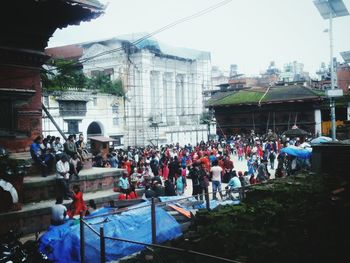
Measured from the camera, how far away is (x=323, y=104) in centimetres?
3653

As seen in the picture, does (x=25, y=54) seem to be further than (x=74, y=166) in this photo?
No

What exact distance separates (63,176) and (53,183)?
49cm

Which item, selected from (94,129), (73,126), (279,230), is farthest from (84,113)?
(279,230)

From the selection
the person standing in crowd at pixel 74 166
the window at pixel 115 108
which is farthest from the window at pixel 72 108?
the person standing in crowd at pixel 74 166

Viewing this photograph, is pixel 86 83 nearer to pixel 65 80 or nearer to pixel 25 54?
pixel 65 80

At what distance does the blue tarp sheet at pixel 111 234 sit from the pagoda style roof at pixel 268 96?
3189 cm

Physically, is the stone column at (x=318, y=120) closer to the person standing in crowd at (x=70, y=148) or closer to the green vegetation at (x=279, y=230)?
the green vegetation at (x=279, y=230)

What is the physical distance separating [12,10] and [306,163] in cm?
1352

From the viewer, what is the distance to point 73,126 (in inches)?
1182

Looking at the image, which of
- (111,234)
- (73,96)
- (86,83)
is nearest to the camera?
(111,234)

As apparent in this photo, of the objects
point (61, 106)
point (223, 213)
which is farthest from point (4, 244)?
point (61, 106)

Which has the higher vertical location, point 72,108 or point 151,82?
point 151,82

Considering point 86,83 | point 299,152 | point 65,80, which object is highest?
point 86,83

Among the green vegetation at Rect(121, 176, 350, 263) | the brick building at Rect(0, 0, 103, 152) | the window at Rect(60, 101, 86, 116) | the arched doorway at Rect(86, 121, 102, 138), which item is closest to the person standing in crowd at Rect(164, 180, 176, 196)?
the green vegetation at Rect(121, 176, 350, 263)
